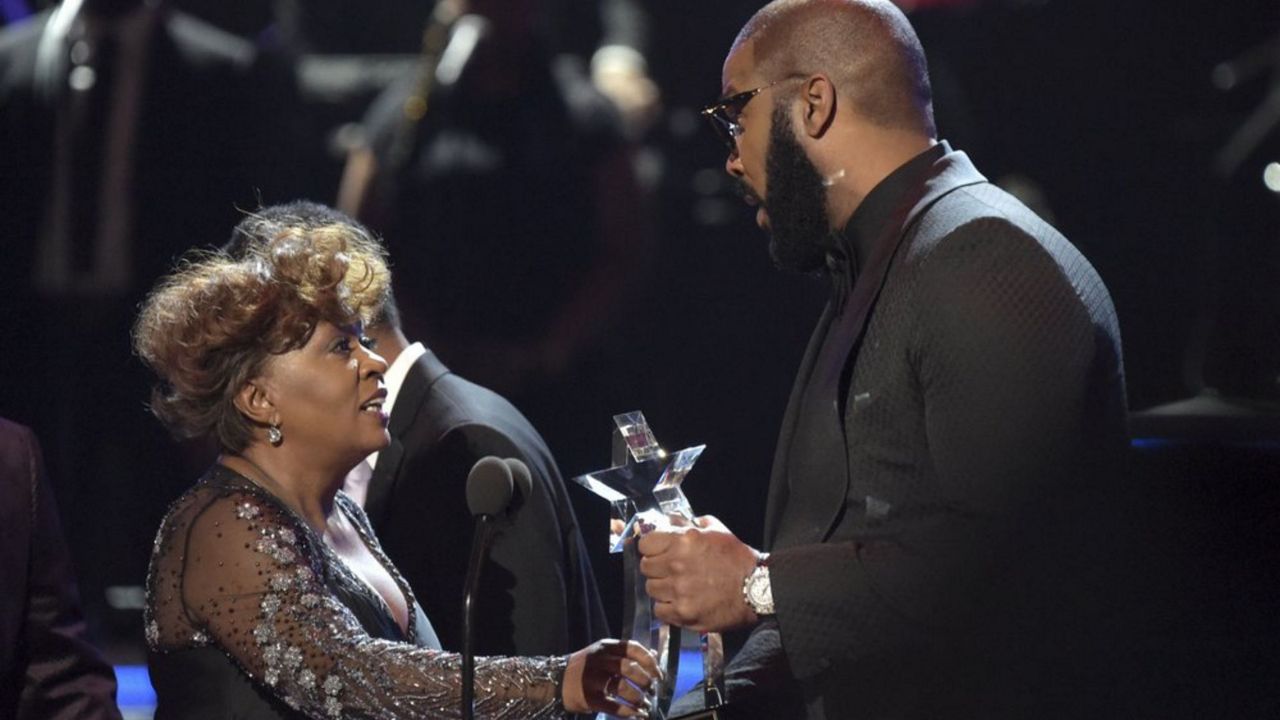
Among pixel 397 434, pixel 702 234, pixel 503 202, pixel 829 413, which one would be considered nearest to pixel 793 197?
pixel 829 413

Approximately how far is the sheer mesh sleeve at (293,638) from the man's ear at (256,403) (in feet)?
0.80

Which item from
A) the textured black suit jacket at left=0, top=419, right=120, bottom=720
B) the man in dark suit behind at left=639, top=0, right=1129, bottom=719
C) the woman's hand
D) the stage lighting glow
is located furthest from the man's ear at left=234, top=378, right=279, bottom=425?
the stage lighting glow

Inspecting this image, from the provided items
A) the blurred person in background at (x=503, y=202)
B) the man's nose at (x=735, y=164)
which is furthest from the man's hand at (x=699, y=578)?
the blurred person in background at (x=503, y=202)

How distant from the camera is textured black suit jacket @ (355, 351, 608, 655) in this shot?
11.3ft

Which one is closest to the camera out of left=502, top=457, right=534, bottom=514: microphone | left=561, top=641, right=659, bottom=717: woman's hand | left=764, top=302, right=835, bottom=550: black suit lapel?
left=561, top=641, right=659, bottom=717: woman's hand

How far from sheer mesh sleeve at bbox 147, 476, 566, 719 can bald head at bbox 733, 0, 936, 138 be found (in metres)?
1.03

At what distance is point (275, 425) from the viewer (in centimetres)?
303

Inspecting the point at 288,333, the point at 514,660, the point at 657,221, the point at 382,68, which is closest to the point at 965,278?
the point at 514,660

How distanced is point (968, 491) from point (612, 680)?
2.11ft

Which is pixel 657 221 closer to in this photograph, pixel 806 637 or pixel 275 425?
pixel 275 425

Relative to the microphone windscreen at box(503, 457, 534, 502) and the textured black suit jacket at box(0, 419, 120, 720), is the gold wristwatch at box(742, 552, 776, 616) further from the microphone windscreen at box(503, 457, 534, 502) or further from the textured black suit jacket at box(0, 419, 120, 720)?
the textured black suit jacket at box(0, 419, 120, 720)

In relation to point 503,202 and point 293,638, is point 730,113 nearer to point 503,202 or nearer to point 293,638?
point 293,638

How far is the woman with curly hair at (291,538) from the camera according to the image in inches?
107

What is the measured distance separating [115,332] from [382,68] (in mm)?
1502
